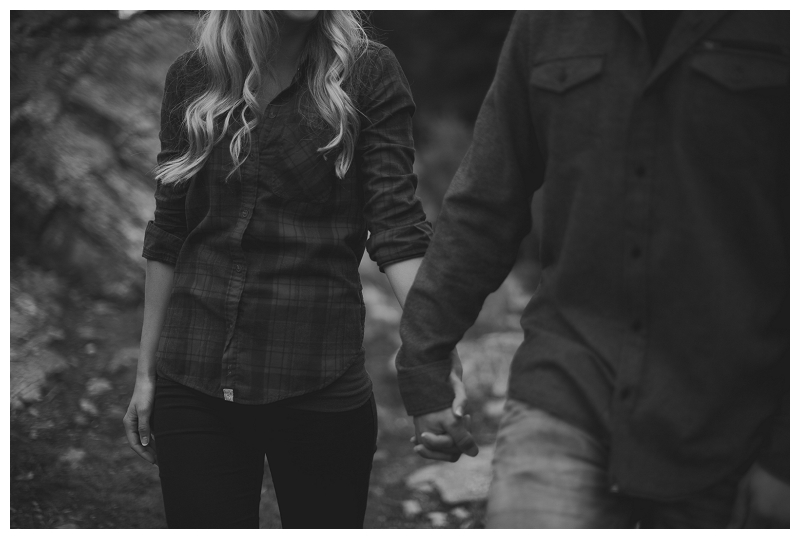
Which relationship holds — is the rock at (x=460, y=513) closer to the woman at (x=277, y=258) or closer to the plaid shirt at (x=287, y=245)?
the woman at (x=277, y=258)

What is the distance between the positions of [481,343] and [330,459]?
13.4ft

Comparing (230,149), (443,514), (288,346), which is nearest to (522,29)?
(230,149)

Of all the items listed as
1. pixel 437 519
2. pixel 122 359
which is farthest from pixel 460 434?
pixel 122 359

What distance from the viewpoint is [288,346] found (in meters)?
2.23

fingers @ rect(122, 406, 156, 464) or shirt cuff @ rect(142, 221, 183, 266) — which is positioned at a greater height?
shirt cuff @ rect(142, 221, 183, 266)

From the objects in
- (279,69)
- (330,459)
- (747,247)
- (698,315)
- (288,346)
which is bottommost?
(330,459)

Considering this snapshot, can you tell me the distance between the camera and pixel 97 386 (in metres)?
4.52

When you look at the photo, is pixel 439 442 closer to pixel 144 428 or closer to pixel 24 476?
pixel 144 428

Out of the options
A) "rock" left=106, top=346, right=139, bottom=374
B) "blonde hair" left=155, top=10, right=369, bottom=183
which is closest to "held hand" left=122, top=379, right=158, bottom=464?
"blonde hair" left=155, top=10, right=369, bottom=183

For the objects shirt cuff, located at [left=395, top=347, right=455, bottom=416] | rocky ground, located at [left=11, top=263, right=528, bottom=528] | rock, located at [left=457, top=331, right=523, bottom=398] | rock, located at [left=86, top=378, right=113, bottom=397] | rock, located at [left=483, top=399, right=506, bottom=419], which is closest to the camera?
shirt cuff, located at [left=395, top=347, right=455, bottom=416]

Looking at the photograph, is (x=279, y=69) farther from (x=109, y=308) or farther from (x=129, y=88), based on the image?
(x=129, y=88)

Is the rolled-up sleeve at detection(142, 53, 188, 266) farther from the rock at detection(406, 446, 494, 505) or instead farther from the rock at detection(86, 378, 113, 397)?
the rock at detection(406, 446, 494, 505)

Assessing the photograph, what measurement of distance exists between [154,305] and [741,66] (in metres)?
1.69

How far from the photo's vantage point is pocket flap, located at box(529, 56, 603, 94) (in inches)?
66.5
